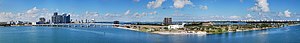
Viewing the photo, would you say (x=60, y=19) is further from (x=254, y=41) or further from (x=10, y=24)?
(x=254, y=41)

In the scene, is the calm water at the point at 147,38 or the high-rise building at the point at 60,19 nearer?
the calm water at the point at 147,38

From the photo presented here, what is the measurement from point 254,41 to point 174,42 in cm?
187

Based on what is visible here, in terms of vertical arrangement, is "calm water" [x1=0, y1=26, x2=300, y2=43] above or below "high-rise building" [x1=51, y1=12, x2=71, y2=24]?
below

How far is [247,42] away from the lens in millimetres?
9820

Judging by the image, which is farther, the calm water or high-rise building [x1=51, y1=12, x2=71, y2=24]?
high-rise building [x1=51, y1=12, x2=71, y2=24]

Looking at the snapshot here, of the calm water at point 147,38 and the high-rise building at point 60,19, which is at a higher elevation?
the high-rise building at point 60,19

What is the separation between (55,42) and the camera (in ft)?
32.9

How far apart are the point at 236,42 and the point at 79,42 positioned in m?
3.20

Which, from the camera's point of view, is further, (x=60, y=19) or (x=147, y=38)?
(x=60, y=19)

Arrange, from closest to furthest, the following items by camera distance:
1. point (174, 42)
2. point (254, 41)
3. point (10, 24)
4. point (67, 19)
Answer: point (174, 42) < point (254, 41) < point (10, 24) < point (67, 19)

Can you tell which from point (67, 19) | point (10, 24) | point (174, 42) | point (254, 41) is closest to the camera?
point (174, 42)

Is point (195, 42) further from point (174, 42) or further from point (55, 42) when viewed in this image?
point (55, 42)

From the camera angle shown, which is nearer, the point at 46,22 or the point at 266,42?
the point at 266,42

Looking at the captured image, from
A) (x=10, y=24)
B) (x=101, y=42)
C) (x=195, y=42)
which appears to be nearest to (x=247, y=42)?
(x=195, y=42)
